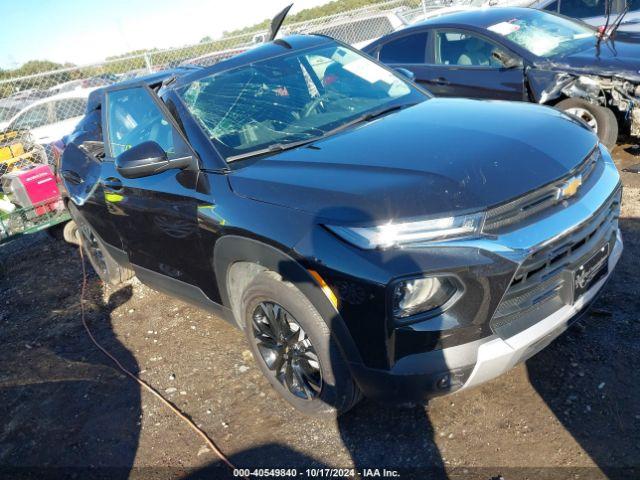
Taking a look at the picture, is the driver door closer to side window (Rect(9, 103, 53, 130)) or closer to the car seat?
the car seat

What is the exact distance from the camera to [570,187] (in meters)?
2.44

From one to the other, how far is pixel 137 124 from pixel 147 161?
991mm

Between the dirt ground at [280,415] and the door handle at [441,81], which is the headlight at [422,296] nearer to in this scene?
the dirt ground at [280,415]

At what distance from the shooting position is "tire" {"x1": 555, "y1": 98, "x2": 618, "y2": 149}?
552cm

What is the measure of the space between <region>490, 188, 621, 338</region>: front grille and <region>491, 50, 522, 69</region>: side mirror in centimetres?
379

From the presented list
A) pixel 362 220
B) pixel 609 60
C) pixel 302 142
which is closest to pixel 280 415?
pixel 362 220

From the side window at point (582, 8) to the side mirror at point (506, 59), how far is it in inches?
124

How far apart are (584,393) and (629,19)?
631cm

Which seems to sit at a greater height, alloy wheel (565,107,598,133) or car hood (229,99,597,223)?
car hood (229,99,597,223)

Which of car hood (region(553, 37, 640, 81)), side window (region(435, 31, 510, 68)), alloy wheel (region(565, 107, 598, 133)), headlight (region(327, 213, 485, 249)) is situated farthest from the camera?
side window (region(435, 31, 510, 68))

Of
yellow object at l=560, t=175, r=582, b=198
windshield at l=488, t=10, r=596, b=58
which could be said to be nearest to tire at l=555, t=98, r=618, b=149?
windshield at l=488, t=10, r=596, b=58

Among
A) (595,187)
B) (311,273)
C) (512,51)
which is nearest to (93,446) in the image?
(311,273)

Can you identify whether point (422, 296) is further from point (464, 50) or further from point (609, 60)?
point (464, 50)

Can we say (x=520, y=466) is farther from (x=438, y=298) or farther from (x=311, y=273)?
(x=311, y=273)
